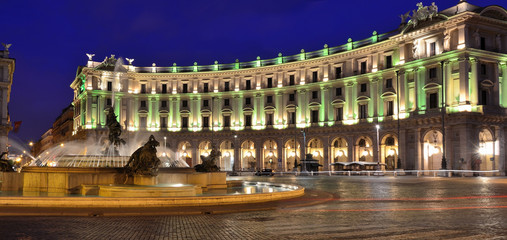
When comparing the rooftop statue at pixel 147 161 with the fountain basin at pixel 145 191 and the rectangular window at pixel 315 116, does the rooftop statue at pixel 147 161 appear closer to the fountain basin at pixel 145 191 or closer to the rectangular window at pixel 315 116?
the fountain basin at pixel 145 191

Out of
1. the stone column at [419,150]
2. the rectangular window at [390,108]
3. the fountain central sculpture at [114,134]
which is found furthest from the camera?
the rectangular window at [390,108]

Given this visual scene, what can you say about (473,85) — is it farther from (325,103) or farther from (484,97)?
(325,103)

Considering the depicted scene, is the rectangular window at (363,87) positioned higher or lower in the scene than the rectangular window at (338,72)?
lower

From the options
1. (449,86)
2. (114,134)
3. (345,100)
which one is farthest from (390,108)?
(114,134)

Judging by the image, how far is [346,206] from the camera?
56.5 ft

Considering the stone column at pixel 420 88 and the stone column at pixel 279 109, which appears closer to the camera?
the stone column at pixel 420 88

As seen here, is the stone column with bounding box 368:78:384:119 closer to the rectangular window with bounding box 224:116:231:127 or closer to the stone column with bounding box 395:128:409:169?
the stone column with bounding box 395:128:409:169

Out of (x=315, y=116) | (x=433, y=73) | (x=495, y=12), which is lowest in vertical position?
(x=315, y=116)

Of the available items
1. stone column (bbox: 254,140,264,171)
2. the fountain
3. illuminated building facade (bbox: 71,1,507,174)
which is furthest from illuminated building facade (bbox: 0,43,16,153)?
the fountain

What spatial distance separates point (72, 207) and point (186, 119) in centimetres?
6753

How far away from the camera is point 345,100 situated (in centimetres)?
6881

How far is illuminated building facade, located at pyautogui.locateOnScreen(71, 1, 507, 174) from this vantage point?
2060 inches

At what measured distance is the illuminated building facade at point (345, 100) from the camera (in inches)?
2060

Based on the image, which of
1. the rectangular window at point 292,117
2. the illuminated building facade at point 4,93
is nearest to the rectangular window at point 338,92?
the rectangular window at point 292,117
